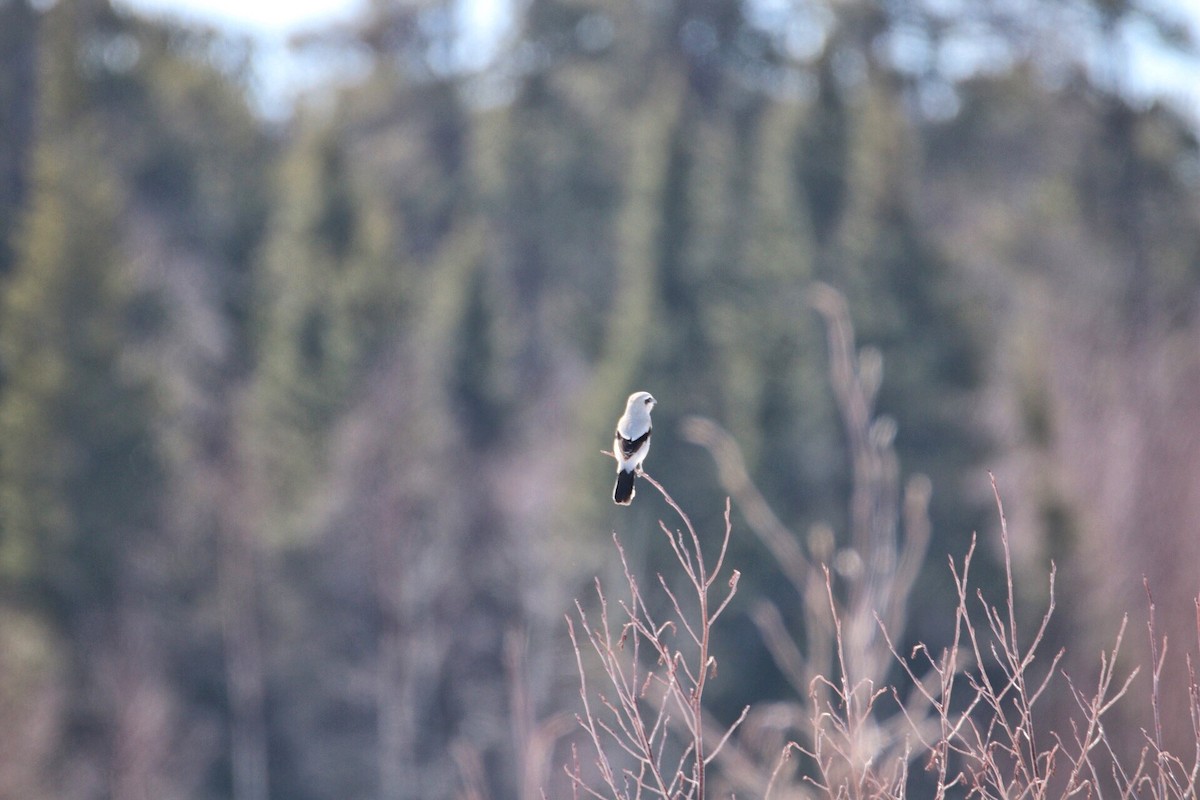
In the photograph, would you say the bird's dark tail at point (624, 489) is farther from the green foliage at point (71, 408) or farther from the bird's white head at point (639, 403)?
the green foliage at point (71, 408)

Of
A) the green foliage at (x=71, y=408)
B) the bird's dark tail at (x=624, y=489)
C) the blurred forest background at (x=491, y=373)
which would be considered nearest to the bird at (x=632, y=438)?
the bird's dark tail at (x=624, y=489)

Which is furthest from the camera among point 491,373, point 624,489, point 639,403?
point 491,373

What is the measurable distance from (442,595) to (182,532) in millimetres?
3500

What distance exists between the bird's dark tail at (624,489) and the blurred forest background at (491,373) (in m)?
12.5

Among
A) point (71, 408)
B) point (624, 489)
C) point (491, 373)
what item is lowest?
point (491, 373)

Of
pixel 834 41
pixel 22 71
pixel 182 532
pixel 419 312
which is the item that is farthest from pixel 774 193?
pixel 22 71

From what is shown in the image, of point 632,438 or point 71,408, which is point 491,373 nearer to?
point 71,408

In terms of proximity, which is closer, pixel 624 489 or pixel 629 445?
pixel 624 489

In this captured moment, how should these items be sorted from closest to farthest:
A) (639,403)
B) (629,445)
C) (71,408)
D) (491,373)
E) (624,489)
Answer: (624,489) < (629,445) < (639,403) < (71,408) < (491,373)

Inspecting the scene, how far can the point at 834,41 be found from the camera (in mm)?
24656

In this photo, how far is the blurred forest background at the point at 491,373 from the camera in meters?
19.7

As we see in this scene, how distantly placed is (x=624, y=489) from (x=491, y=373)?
1866 centimetres

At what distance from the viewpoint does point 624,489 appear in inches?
228

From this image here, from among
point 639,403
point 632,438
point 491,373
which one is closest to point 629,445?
point 632,438
